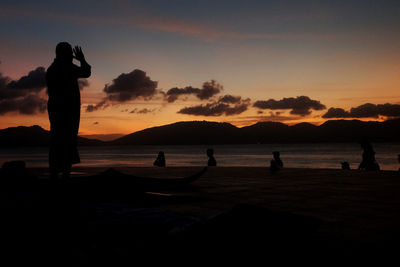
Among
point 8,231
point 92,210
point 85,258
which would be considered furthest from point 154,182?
point 85,258

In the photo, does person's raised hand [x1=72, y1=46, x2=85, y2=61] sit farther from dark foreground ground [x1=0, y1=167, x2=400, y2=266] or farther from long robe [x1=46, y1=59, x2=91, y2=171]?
dark foreground ground [x1=0, y1=167, x2=400, y2=266]

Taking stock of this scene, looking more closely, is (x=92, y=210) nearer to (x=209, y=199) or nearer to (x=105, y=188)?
(x=105, y=188)

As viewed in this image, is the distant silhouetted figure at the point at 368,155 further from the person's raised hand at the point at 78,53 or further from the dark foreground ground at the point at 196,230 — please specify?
the person's raised hand at the point at 78,53

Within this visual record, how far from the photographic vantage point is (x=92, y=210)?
561cm

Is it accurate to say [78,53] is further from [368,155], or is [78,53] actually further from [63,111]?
[368,155]

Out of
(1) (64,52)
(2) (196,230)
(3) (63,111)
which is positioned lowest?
(2) (196,230)

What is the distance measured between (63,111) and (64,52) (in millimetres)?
1111

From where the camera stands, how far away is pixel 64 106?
584 centimetres

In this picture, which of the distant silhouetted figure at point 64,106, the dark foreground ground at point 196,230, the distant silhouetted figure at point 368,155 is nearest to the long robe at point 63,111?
the distant silhouetted figure at point 64,106

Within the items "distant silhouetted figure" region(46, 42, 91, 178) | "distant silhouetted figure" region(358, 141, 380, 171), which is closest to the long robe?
"distant silhouetted figure" region(46, 42, 91, 178)

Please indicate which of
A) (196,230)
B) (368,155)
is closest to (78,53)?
(196,230)

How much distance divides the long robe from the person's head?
0.08 meters

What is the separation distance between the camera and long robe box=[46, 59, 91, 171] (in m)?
5.79

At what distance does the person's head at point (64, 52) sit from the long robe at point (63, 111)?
0.27 ft
